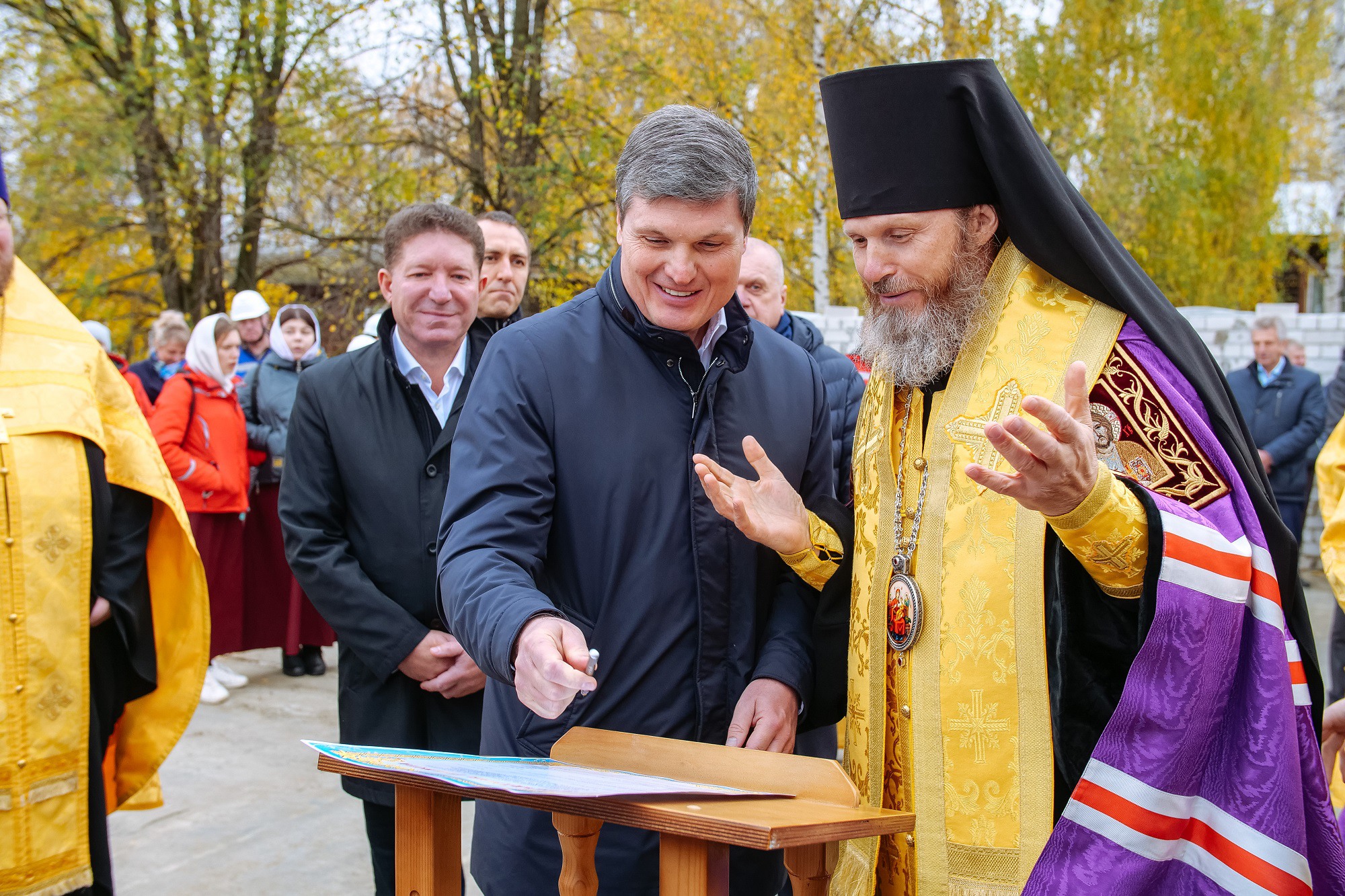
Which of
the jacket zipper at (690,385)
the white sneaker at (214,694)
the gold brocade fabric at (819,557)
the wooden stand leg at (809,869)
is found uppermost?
the jacket zipper at (690,385)

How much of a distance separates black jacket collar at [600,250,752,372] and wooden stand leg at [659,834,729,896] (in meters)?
0.97

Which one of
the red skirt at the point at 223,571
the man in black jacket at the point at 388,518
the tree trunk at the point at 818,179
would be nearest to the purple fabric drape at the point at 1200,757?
the man in black jacket at the point at 388,518

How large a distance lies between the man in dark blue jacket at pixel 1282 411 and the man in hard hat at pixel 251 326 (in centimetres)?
706

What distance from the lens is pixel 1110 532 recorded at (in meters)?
1.72

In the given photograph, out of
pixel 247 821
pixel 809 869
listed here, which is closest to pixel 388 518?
pixel 809 869

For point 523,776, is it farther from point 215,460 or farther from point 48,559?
point 215,460

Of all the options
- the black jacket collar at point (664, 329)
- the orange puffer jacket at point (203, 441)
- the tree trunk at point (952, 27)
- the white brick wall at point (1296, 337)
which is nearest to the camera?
the black jacket collar at point (664, 329)

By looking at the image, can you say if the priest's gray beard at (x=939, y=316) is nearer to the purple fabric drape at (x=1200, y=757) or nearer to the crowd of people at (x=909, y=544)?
the crowd of people at (x=909, y=544)

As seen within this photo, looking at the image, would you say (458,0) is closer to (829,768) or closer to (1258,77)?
(829,768)

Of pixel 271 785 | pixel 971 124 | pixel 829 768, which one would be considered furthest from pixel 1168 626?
pixel 271 785

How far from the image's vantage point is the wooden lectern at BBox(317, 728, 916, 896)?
1.38m

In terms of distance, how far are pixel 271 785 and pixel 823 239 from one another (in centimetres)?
851

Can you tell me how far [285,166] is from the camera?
508 inches

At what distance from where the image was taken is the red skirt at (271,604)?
6.85 metres
